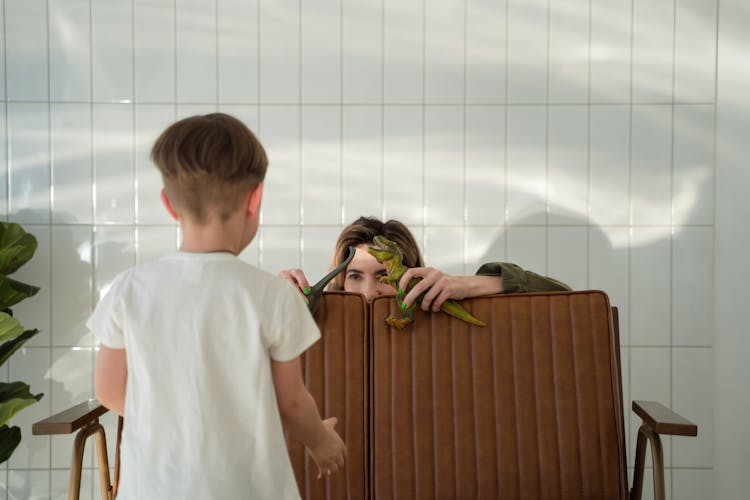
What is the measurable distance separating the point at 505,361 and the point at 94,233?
203cm

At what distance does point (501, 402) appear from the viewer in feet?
6.48

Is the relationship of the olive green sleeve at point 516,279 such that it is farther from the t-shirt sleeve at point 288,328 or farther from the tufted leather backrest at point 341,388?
the t-shirt sleeve at point 288,328

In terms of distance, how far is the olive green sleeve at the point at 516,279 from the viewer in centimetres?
216

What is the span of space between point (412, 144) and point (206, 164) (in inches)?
78.6

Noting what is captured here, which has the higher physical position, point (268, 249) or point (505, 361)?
point (268, 249)

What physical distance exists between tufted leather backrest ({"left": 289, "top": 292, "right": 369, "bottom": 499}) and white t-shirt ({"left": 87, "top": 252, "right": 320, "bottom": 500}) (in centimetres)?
77

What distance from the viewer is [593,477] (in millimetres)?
1936

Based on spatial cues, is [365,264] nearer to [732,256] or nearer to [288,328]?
[288,328]

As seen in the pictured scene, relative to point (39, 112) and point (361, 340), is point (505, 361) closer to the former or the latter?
point (361, 340)

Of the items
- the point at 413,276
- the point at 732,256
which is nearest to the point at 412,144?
the point at 413,276

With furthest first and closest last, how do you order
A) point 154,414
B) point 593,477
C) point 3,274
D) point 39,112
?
point 39,112
point 3,274
point 593,477
point 154,414

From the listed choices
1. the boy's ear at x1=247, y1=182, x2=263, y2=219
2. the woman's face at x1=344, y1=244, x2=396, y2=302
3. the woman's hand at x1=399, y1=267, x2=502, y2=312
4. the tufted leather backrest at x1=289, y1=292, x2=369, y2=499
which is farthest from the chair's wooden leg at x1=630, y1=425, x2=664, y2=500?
the boy's ear at x1=247, y1=182, x2=263, y2=219

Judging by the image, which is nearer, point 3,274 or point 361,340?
point 361,340

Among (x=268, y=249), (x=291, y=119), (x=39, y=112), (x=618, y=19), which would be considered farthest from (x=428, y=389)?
(x=39, y=112)
